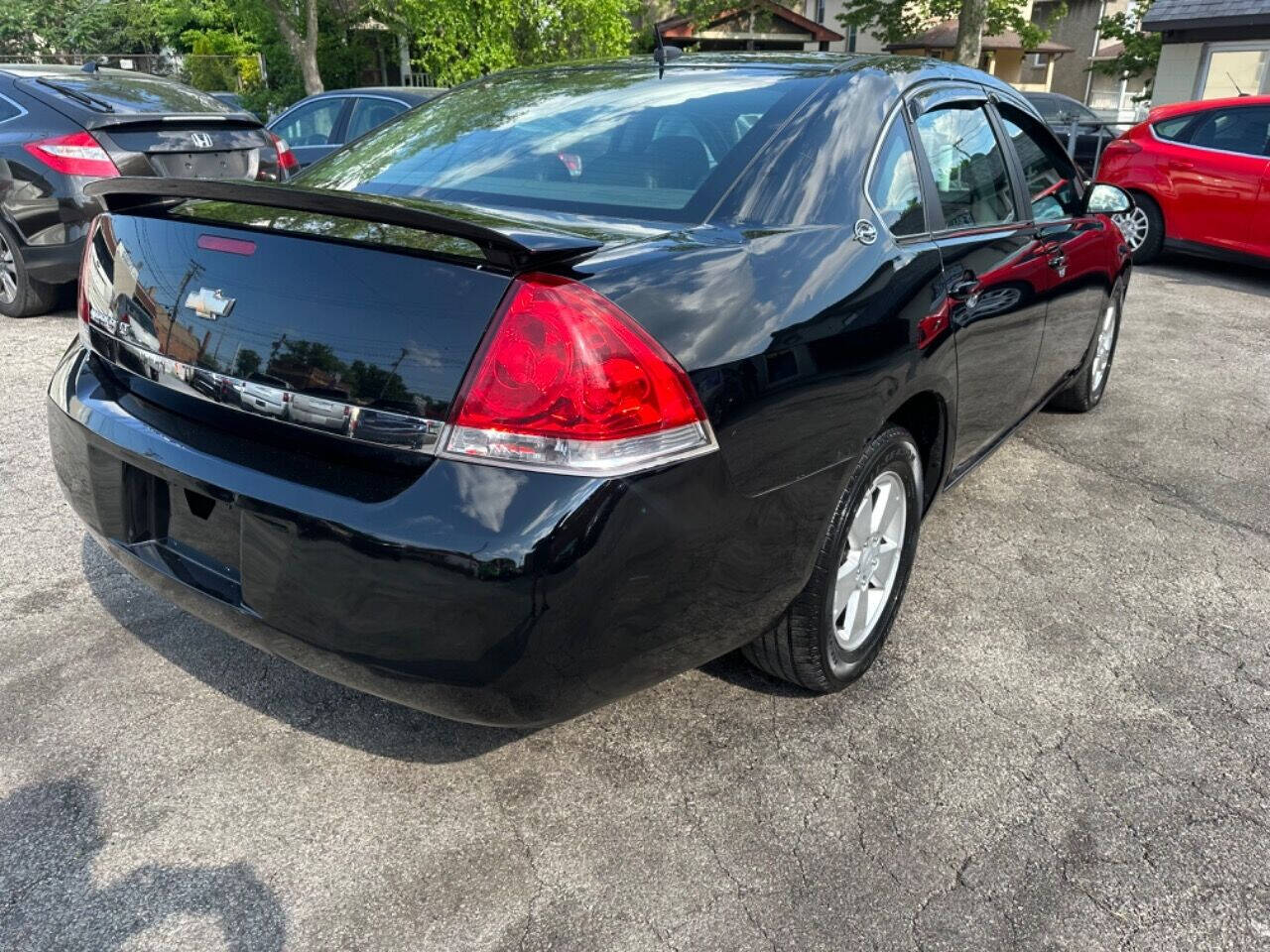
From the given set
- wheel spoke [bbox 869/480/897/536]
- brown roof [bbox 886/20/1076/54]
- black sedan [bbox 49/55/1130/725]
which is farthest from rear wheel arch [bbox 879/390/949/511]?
brown roof [bbox 886/20/1076/54]

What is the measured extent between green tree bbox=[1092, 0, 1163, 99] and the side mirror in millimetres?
20652

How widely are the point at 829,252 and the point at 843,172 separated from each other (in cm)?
32

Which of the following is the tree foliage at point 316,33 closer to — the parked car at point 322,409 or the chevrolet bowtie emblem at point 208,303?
the chevrolet bowtie emblem at point 208,303

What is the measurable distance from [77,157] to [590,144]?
4710mm

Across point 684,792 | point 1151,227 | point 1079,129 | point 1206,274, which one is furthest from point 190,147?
point 1079,129

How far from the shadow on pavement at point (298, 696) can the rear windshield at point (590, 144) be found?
1.32 meters

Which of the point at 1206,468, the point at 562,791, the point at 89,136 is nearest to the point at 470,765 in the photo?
the point at 562,791

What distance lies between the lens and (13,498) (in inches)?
152

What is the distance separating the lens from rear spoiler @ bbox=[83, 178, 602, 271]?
1.82 m

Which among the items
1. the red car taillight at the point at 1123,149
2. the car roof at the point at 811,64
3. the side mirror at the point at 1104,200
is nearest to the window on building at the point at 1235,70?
the red car taillight at the point at 1123,149

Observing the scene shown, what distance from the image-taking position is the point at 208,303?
209 cm

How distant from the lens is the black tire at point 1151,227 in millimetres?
9117

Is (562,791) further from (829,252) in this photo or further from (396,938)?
(829,252)

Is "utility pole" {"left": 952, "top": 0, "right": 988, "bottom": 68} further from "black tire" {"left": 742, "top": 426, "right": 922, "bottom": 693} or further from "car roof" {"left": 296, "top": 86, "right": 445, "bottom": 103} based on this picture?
"black tire" {"left": 742, "top": 426, "right": 922, "bottom": 693}
